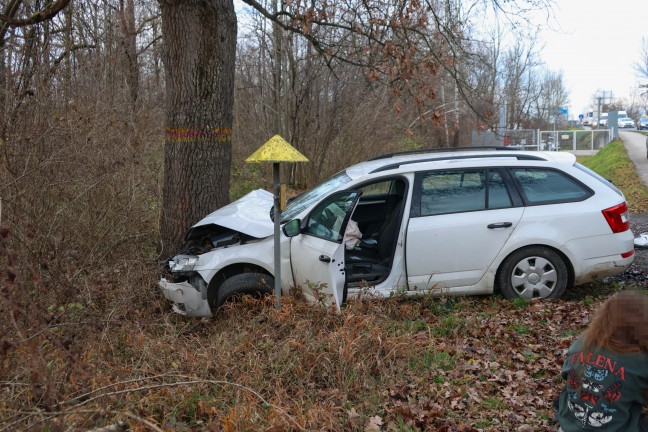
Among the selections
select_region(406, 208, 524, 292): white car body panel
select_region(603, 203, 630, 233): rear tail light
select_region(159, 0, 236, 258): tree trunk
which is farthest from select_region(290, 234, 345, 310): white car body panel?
select_region(603, 203, 630, 233): rear tail light

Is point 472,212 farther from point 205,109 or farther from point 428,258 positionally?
point 205,109

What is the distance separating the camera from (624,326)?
10.4 ft

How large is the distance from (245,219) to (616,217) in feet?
13.4

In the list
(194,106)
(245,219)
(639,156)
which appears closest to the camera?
(245,219)

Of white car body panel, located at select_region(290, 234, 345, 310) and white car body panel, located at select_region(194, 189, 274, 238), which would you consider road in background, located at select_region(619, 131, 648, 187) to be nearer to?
white car body panel, located at select_region(194, 189, 274, 238)

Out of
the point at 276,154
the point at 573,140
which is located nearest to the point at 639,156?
the point at 573,140

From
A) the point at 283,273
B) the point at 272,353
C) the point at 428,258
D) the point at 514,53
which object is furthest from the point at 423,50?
the point at 514,53

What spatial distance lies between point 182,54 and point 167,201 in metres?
1.83

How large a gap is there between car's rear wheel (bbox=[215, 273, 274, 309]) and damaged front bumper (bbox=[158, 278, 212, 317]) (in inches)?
5.9

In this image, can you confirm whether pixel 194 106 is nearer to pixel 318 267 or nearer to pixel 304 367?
pixel 318 267

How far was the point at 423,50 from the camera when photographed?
11.0 metres

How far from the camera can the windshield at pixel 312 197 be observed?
6984 millimetres

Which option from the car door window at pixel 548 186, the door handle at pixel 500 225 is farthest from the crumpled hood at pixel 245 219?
the car door window at pixel 548 186

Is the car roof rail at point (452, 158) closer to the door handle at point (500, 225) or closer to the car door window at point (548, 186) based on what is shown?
the car door window at point (548, 186)
